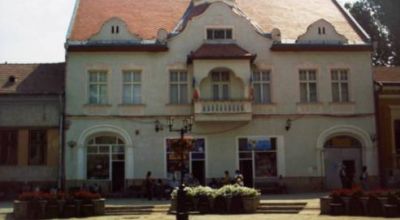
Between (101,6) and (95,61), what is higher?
(101,6)

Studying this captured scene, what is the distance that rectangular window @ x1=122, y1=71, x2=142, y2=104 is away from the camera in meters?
34.1

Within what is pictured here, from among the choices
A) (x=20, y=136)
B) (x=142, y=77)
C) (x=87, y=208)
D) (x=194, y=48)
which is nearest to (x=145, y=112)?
(x=142, y=77)

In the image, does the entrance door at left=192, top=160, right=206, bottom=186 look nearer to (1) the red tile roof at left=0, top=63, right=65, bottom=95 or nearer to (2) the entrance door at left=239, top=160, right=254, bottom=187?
(2) the entrance door at left=239, top=160, right=254, bottom=187

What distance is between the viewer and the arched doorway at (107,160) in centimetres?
3331

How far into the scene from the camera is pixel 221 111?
108 feet

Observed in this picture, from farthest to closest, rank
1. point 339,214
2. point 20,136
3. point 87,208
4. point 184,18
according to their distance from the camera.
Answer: point 184,18, point 20,136, point 87,208, point 339,214

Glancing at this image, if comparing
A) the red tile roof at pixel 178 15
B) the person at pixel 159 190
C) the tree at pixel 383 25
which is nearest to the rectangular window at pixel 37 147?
Answer: the red tile roof at pixel 178 15

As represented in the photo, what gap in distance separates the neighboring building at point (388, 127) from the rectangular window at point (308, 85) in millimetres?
3575

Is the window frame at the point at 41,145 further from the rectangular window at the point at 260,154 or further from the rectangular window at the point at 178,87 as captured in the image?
the rectangular window at the point at 260,154

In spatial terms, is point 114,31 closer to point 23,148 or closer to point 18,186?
point 23,148

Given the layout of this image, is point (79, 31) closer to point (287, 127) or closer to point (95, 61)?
point (95, 61)

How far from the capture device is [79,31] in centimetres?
Result: 3481

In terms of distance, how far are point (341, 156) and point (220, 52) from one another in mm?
9200

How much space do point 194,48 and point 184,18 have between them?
9.88 ft
